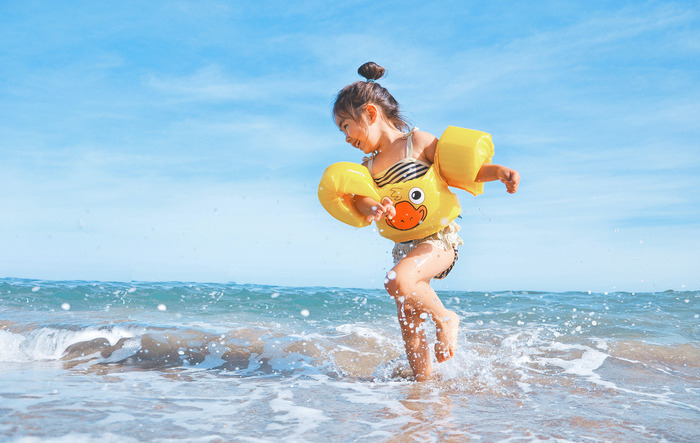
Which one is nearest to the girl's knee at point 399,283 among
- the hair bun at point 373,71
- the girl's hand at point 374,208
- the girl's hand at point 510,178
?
the girl's hand at point 374,208

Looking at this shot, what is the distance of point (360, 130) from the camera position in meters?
4.01

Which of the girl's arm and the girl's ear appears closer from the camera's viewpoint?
the girl's arm

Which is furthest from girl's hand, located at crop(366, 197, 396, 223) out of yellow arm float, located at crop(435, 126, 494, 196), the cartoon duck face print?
yellow arm float, located at crop(435, 126, 494, 196)

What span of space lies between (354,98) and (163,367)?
2681 millimetres

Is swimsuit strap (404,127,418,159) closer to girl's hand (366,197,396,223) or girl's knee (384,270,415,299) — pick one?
girl's hand (366,197,396,223)

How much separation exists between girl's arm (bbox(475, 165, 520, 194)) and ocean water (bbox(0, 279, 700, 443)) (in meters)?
1.34

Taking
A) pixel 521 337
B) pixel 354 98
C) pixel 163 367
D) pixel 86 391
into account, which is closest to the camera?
pixel 86 391

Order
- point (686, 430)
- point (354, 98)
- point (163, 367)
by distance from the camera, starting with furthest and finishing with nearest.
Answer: point (163, 367)
point (354, 98)
point (686, 430)

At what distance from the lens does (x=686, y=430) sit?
9.42ft

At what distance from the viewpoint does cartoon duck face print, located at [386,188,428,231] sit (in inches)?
150

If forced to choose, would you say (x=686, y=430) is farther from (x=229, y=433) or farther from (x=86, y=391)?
(x=86, y=391)

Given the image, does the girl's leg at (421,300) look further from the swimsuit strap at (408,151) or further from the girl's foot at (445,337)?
the swimsuit strap at (408,151)

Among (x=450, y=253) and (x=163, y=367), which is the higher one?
(x=450, y=253)

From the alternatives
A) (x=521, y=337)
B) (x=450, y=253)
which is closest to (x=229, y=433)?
(x=450, y=253)
